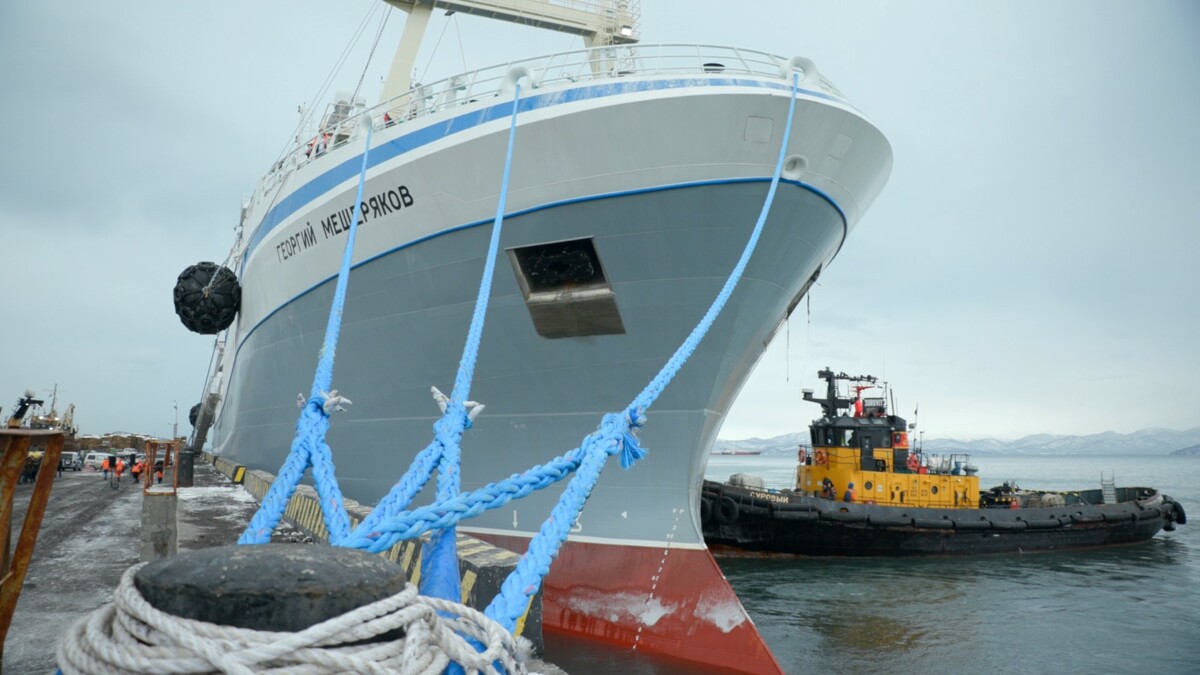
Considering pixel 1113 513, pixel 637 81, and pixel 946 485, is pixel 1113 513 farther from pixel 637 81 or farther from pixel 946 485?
pixel 637 81

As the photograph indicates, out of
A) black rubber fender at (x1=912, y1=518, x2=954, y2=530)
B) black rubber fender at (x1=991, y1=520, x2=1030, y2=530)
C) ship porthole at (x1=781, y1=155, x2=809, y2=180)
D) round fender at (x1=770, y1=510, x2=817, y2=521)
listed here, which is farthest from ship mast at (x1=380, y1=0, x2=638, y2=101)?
black rubber fender at (x1=991, y1=520, x2=1030, y2=530)

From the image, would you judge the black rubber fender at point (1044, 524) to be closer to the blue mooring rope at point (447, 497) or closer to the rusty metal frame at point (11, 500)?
the blue mooring rope at point (447, 497)

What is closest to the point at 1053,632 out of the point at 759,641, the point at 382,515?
the point at 759,641

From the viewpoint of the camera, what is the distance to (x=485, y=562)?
5.56 metres

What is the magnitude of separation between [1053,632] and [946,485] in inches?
322

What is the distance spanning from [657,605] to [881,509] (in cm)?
1217

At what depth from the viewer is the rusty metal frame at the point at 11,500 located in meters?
3.24

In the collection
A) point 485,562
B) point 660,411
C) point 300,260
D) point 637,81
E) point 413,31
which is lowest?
point 485,562

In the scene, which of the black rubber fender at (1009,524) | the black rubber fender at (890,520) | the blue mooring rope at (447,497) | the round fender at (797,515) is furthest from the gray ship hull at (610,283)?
the black rubber fender at (1009,524)

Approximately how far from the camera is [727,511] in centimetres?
1741

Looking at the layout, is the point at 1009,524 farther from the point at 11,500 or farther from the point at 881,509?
the point at 11,500

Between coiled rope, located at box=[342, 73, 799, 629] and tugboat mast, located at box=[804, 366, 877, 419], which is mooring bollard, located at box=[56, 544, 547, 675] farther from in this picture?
tugboat mast, located at box=[804, 366, 877, 419]

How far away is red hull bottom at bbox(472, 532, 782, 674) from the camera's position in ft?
24.5

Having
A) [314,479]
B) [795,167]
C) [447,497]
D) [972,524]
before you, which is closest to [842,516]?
[972,524]
